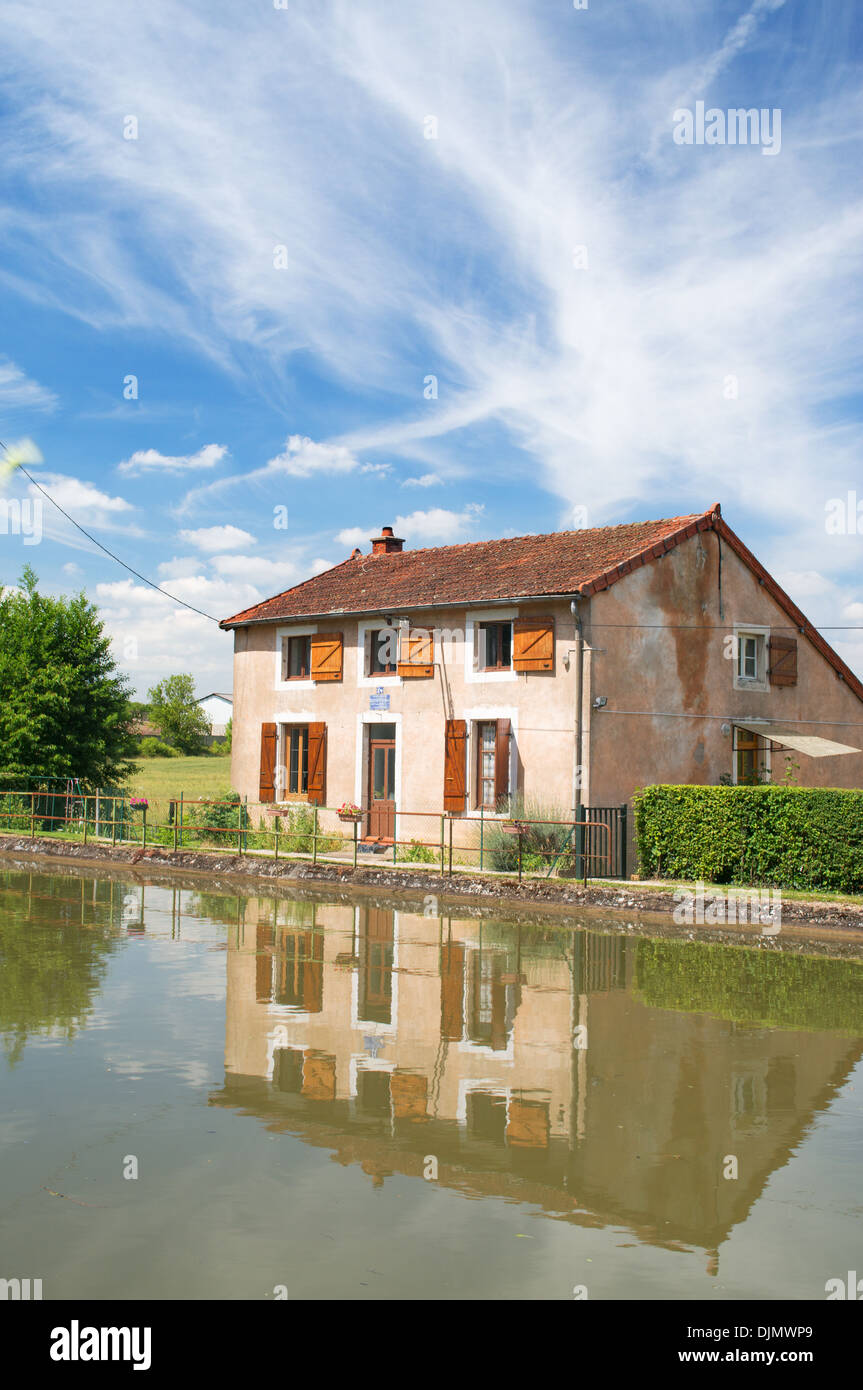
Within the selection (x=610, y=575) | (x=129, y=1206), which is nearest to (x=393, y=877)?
(x=610, y=575)

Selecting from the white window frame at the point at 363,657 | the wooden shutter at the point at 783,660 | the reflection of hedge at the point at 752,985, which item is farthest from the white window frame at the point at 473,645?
the reflection of hedge at the point at 752,985

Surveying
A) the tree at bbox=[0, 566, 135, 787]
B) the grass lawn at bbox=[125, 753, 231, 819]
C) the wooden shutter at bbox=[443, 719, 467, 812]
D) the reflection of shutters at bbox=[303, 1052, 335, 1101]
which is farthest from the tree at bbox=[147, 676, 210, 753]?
the reflection of shutters at bbox=[303, 1052, 335, 1101]

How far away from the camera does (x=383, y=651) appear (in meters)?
23.5

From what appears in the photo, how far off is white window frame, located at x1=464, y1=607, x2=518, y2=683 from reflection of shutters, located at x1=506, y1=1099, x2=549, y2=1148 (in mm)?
14059

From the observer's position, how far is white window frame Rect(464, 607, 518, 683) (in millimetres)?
21188

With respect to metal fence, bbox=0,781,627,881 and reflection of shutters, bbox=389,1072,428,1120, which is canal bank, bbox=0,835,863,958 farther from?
reflection of shutters, bbox=389,1072,428,1120

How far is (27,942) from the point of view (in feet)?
43.3

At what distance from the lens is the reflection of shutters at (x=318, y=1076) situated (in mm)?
7336

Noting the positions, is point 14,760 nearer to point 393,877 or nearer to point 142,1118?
point 393,877

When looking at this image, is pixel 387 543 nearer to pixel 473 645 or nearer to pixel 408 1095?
pixel 473 645

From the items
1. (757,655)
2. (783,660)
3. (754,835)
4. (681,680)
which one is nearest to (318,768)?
(681,680)
